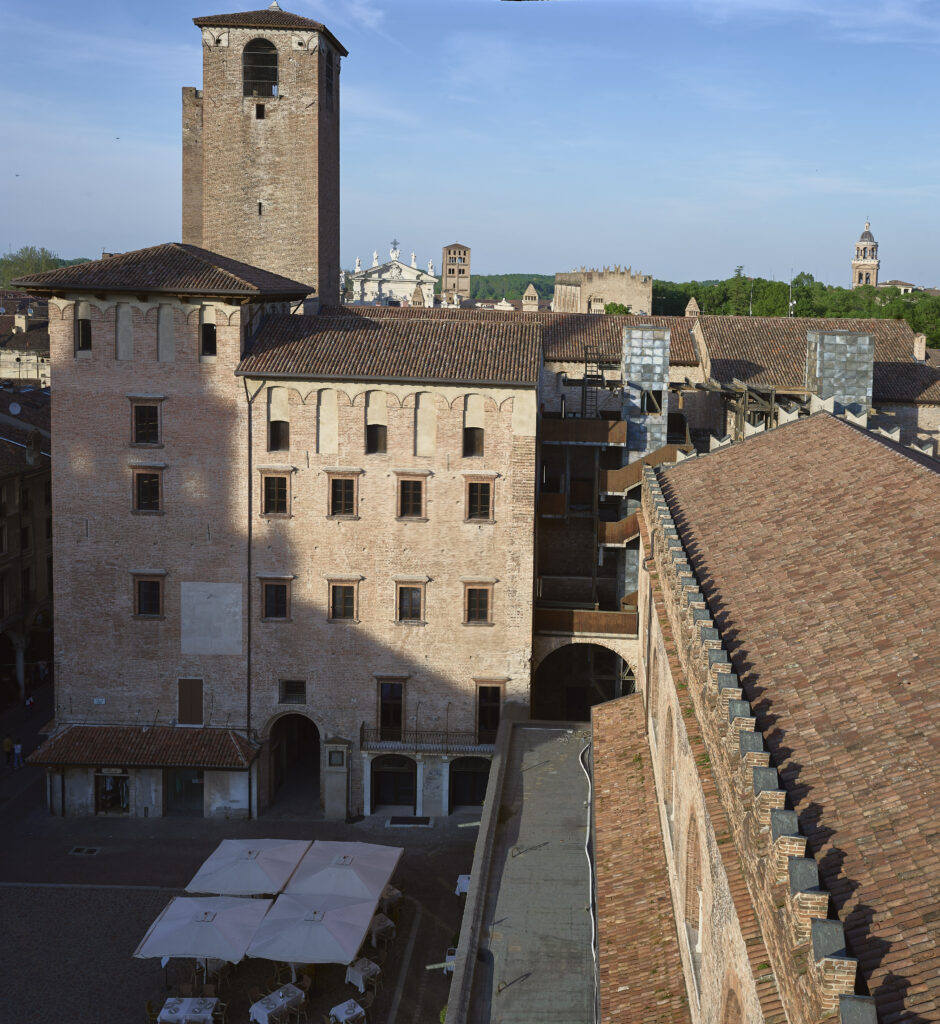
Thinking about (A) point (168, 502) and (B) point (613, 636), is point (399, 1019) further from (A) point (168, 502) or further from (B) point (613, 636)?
(A) point (168, 502)

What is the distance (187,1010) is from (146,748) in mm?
12436

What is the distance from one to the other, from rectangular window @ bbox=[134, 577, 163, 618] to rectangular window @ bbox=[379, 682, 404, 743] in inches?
297

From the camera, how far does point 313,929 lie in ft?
89.2

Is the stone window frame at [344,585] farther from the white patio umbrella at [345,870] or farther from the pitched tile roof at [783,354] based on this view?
the pitched tile roof at [783,354]

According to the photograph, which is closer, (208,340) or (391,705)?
(208,340)

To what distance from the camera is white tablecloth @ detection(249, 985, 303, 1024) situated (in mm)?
26062

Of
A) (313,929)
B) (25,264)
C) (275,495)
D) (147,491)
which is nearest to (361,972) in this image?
(313,929)

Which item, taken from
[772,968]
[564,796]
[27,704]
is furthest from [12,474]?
[772,968]

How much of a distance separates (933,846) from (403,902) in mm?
23951

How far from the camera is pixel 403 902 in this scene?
106 ft

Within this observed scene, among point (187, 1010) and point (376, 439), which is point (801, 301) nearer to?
point (376, 439)

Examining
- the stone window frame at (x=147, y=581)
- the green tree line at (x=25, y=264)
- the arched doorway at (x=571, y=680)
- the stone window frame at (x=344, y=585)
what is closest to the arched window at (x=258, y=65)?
the stone window frame at (x=147, y=581)

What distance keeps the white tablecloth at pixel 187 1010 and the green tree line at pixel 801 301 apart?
264ft

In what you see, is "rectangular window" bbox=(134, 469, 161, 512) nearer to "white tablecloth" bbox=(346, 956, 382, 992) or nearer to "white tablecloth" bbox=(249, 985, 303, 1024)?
"white tablecloth" bbox=(346, 956, 382, 992)
